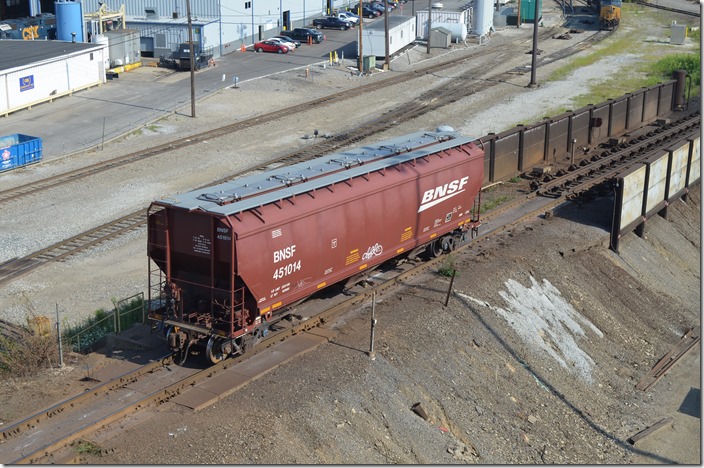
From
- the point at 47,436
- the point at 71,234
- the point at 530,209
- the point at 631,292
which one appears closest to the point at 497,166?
the point at 530,209

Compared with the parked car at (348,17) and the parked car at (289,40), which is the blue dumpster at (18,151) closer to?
the parked car at (289,40)

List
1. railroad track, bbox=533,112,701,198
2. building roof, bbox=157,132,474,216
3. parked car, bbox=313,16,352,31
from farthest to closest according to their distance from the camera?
parked car, bbox=313,16,352,31 → railroad track, bbox=533,112,701,198 → building roof, bbox=157,132,474,216

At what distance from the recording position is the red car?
242 ft

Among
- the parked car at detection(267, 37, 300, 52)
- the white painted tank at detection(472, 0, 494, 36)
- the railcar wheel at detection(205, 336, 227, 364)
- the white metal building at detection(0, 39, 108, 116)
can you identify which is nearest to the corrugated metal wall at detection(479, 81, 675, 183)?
the railcar wheel at detection(205, 336, 227, 364)

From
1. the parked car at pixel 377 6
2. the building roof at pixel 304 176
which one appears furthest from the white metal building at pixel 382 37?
the building roof at pixel 304 176

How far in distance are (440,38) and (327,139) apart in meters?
31.7

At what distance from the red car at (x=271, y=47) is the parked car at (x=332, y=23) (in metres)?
11.9

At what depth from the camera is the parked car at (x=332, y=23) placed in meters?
84.5

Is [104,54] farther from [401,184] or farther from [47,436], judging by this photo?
[47,436]

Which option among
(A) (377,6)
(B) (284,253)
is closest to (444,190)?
(B) (284,253)

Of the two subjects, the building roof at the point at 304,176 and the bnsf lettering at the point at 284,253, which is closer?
the building roof at the point at 304,176

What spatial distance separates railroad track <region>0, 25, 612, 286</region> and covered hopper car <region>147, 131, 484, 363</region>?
309 inches

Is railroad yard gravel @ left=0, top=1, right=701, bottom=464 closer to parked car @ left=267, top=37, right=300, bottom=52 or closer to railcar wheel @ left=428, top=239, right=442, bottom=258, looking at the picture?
railcar wheel @ left=428, top=239, right=442, bottom=258

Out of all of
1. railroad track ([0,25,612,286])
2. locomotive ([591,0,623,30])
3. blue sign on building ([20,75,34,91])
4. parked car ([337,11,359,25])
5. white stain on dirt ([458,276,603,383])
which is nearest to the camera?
white stain on dirt ([458,276,603,383])
